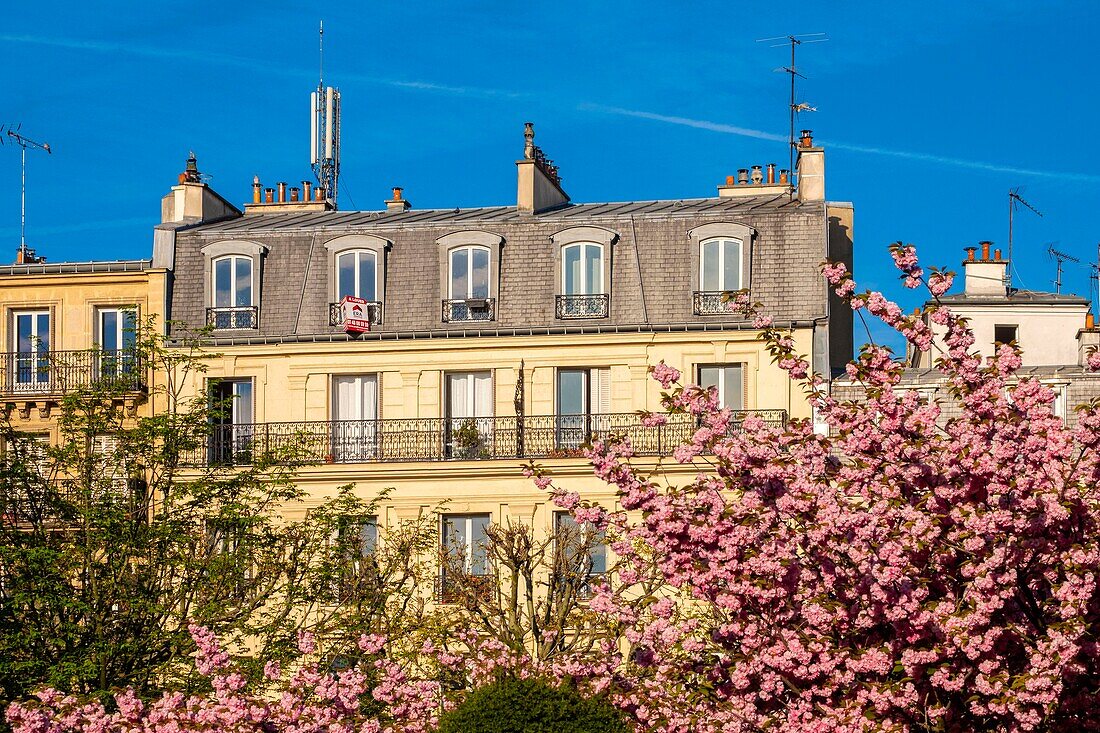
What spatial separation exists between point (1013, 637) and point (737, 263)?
24789mm

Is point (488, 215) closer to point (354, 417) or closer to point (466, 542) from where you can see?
point (354, 417)

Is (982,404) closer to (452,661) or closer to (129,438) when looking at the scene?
(452,661)

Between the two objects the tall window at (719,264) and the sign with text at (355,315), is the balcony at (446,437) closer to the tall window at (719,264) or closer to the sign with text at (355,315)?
the sign with text at (355,315)

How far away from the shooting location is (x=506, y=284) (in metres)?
44.2

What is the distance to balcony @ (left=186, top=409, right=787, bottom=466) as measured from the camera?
4306 centimetres

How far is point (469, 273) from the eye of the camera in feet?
146

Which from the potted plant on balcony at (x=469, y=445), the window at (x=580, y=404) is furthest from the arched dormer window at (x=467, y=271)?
the potted plant on balcony at (x=469, y=445)

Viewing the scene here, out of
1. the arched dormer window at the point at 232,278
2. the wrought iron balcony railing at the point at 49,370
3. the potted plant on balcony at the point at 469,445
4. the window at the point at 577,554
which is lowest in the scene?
the window at the point at 577,554

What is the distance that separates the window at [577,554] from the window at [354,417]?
4.59m

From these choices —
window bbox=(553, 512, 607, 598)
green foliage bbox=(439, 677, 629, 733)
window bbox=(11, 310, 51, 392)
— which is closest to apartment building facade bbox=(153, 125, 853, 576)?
window bbox=(553, 512, 607, 598)

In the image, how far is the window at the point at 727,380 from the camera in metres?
42.8

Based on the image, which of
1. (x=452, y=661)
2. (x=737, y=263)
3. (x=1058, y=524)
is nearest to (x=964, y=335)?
(x=1058, y=524)

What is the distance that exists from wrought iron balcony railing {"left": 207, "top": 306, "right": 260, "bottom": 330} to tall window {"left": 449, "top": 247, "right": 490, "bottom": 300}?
4429mm

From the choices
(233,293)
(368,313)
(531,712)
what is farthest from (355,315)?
(531,712)
